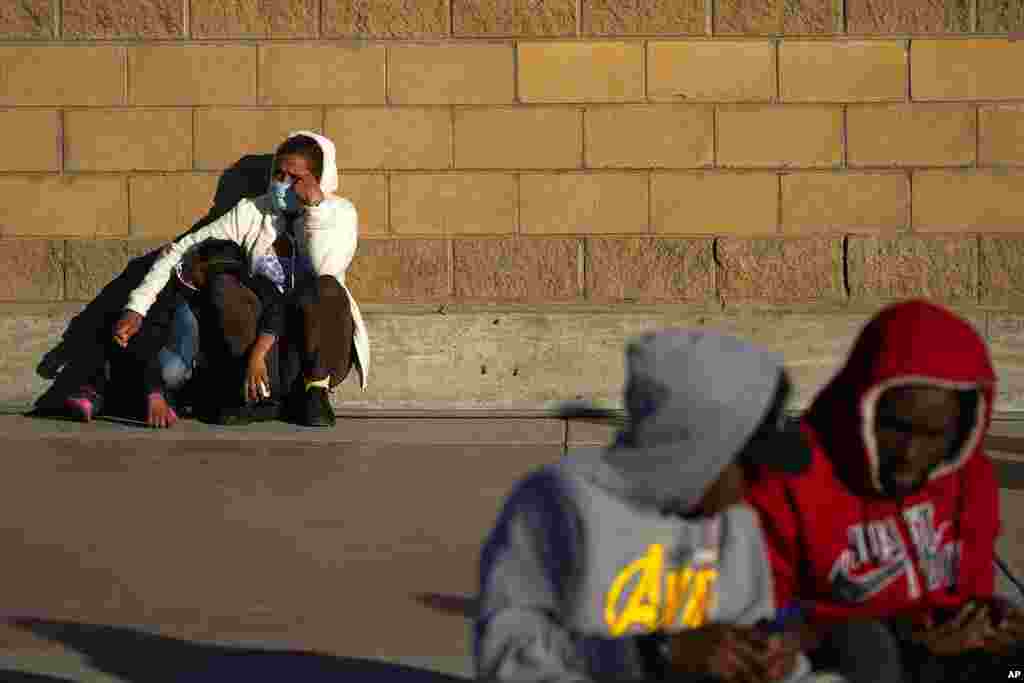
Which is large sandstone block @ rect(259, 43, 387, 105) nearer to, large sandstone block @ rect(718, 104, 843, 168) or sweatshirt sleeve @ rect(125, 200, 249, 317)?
sweatshirt sleeve @ rect(125, 200, 249, 317)

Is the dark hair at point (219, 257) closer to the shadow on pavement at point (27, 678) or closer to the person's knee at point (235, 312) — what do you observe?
the person's knee at point (235, 312)

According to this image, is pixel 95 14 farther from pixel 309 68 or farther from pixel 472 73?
pixel 472 73

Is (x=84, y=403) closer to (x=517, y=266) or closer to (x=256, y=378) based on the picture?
(x=256, y=378)

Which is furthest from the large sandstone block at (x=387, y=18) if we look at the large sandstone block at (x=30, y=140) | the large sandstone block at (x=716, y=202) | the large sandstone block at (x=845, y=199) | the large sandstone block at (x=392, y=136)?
the large sandstone block at (x=845, y=199)

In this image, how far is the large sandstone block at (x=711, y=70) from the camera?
27.6 feet

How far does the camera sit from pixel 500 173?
847 centimetres

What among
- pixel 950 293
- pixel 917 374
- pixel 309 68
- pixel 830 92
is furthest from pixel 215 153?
pixel 917 374

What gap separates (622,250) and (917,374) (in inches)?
209

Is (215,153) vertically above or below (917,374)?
above

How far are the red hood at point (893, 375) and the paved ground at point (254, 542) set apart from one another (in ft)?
4.83

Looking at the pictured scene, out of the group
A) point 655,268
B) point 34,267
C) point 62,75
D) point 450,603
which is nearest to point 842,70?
point 655,268

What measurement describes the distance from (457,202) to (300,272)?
2.64 ft

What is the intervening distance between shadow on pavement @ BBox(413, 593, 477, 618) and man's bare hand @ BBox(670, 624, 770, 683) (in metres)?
2.18

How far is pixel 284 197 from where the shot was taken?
8.22 metres
